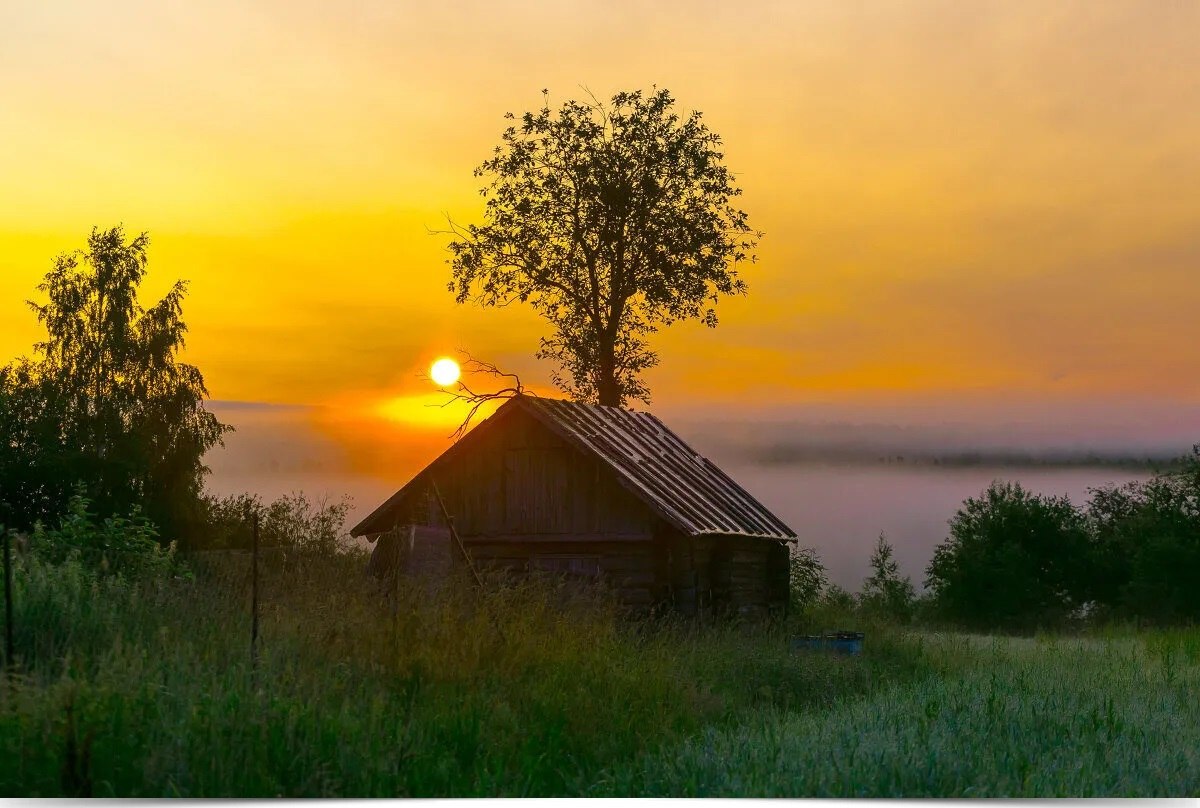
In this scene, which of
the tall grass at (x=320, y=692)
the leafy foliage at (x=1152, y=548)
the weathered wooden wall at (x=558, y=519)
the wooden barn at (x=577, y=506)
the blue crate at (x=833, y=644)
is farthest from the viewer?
the leafy foliage at (x=1152, y=548)

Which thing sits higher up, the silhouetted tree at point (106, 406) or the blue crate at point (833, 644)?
the silhouetted tree at point (106, 406)

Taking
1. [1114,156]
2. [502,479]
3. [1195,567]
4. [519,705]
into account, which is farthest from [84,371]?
[1195,567]

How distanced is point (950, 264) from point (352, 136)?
5855mm

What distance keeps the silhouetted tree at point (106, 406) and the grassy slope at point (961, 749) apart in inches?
1045

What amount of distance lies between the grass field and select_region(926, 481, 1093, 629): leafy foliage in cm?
3177

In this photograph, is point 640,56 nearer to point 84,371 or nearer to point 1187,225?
point 1187,225

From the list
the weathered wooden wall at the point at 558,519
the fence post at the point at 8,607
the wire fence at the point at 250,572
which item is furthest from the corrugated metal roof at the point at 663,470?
the fence post at the point at 8,607

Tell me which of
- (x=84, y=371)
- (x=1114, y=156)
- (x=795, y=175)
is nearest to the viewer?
(x=1114, y=156)

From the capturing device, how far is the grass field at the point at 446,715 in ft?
28.9

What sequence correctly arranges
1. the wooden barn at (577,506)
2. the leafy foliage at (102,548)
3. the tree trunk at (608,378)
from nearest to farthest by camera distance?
the leafy foliage at (102,548)
the wooden barn at (577,506)
the tree trunk at (608,378)

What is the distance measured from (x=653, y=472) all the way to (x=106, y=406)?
19565mm

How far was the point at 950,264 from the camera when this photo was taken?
12656mm

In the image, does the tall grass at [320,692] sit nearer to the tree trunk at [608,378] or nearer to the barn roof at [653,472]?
the barn roof at [653,472]

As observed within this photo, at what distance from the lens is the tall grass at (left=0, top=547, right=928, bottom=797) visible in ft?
28.6
